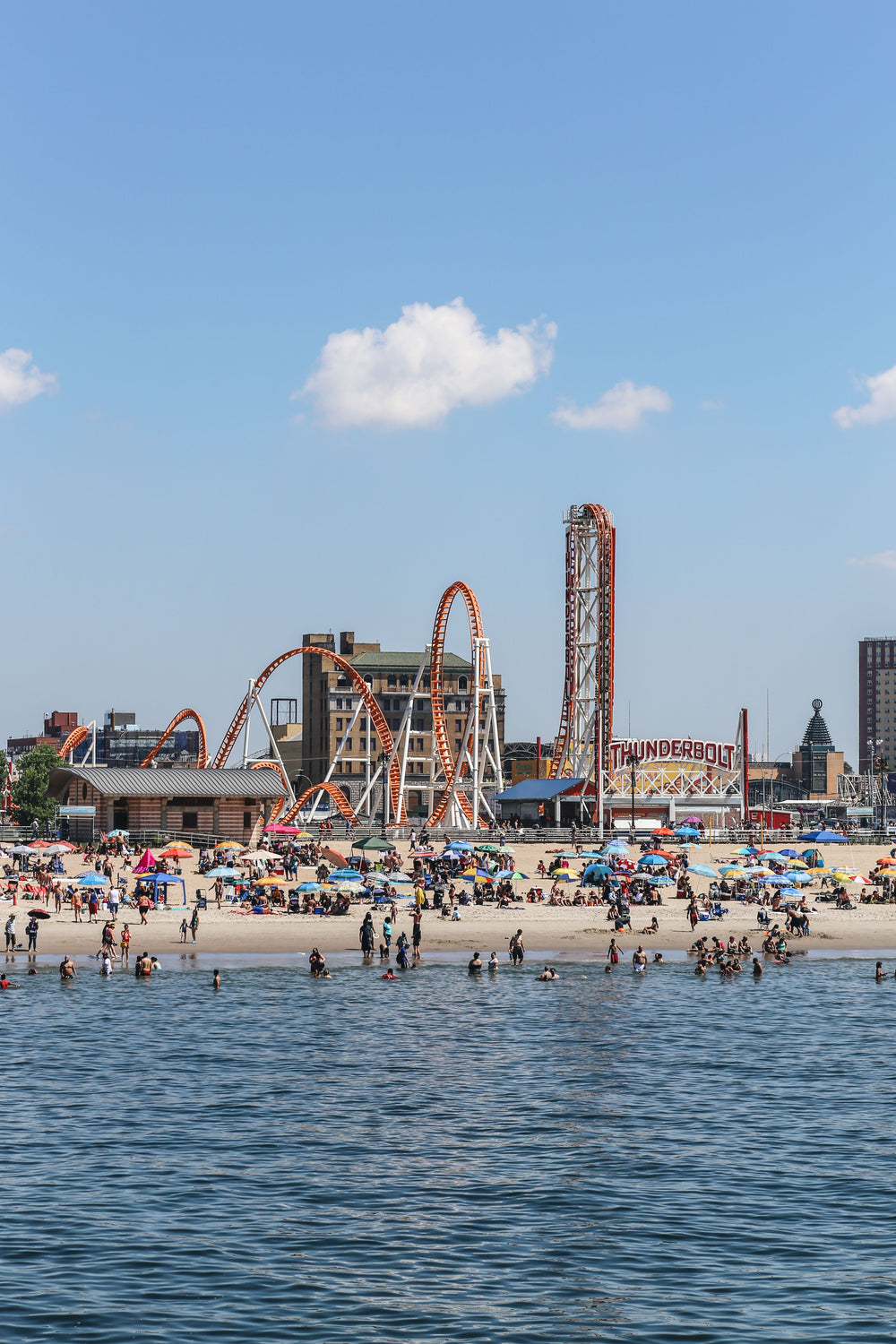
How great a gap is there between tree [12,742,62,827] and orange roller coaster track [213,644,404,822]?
45.7ft

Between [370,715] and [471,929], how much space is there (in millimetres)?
58419

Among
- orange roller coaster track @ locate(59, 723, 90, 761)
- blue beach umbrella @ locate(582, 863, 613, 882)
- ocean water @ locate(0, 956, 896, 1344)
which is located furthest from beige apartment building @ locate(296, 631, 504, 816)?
ocean water @ locate(0, 956, 896, 1344)

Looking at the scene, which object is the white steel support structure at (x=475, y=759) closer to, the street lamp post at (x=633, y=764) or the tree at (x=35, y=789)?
the street lamp post at (x=633, y=764)

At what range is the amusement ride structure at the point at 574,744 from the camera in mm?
110875

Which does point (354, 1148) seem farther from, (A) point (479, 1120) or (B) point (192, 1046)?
(B) point (192, 1046)

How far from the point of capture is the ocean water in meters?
21.5

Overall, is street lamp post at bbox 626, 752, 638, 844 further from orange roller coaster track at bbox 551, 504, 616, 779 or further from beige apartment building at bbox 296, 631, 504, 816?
beige apartment building at bbox 296, 631, 504, 816

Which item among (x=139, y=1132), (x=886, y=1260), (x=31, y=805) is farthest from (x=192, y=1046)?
(x=31, y=805)

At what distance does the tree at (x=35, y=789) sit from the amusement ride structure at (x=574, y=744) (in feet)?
46.6

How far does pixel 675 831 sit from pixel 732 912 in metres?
31.4

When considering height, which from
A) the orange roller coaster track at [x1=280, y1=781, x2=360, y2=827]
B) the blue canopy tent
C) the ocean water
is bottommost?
the ocean water

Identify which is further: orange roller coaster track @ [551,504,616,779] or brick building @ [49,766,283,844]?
orange roller coaster track @ [551,504,616,779]

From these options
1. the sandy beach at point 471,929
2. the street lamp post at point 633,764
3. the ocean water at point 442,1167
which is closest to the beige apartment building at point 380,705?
the street lamp post at point 633,764

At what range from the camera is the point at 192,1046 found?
39.7 metres
